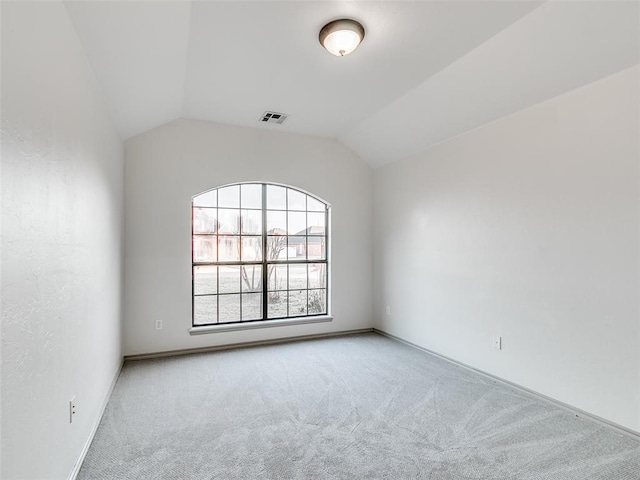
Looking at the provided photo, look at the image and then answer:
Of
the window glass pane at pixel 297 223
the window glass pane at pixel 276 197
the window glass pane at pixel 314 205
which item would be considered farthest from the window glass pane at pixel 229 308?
the window glass pane at pixel 314 205

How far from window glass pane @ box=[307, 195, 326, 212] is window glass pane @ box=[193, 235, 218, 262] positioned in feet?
4.52

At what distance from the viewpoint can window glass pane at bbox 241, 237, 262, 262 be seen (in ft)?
15.1

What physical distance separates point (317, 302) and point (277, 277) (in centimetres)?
71

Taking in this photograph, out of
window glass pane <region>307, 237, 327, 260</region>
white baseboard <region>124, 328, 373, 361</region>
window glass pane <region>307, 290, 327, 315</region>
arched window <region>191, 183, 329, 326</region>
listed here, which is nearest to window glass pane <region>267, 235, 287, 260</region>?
arched window <region>191, 183, 329, 326</region>

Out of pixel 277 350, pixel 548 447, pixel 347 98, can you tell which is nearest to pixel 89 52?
pixel 347 98

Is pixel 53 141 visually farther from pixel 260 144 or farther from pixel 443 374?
pixel 443 374

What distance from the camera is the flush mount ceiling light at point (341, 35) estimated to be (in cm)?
236

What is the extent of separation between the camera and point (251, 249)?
465cm

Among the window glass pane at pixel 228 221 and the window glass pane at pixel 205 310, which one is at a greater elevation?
the window glass pane at pixel 228 221

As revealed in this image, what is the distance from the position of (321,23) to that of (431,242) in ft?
8.72

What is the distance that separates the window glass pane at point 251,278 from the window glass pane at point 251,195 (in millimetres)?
806

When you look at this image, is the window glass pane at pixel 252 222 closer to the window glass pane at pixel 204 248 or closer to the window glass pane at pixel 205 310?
the window glass pane at pixel 204 248

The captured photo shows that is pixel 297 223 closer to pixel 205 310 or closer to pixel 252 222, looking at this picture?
pixel 252 222

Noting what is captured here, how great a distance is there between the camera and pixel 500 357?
3301 millimetres
